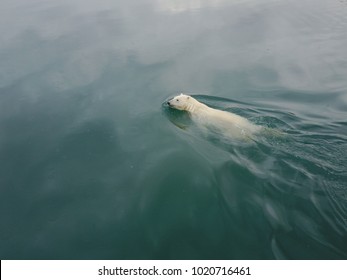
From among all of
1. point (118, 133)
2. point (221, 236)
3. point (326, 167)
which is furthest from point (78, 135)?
point (326, 167)

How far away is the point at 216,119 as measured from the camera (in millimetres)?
10891

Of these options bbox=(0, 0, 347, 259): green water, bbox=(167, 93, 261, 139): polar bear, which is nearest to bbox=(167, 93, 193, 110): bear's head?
bbox=(167, 93, 261, 139): polar bear

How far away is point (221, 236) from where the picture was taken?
7.61 meters

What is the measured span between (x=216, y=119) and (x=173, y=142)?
62.0 inches

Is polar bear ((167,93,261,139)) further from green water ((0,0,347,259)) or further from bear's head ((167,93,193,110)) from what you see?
green water ((0,0,347,259))

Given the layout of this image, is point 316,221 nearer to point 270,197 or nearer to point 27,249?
point 270,197

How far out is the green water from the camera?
7707mm

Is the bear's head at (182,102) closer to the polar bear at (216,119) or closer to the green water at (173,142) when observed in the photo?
the polar bear at (216,119)

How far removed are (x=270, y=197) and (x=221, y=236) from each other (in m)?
1.63

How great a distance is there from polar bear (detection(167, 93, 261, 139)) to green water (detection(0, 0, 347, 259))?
14.4 inches

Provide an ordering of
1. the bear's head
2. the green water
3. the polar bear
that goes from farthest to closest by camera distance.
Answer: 1. the bear's head
2. the polar bear
3. the green water

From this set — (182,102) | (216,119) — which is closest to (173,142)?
(216,119)

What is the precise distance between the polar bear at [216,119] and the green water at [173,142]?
0.37m

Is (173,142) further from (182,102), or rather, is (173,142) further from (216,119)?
(182,102)
